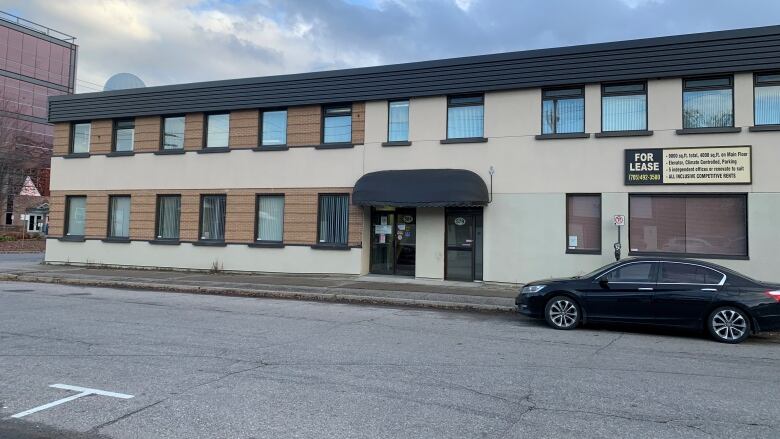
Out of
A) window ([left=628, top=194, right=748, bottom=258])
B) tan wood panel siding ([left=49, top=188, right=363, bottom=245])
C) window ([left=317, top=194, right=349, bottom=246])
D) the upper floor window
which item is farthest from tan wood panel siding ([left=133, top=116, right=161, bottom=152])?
window ([left=628, top=194, right=748, bottom=258])

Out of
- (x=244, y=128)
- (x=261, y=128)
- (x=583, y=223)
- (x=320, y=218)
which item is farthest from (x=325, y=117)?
(x=583, y=223)

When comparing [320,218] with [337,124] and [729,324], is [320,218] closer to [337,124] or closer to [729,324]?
[337,124]

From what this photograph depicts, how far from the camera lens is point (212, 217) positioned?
1909cm

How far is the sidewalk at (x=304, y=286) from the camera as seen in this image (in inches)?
512

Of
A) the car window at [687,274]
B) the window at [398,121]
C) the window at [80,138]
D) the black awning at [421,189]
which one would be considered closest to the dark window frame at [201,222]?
the black awning at [421,189]

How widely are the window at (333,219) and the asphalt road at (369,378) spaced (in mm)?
6857

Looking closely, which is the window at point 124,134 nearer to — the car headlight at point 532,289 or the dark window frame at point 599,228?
the dark window frame at point 599,228

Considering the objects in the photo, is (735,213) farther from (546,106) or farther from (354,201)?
(354,201)

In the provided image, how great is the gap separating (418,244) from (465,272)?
1625mm

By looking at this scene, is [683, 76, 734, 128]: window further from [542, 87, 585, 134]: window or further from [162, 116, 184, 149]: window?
[162, 116, 184, 149]: window

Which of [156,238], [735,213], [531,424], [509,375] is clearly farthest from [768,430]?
[156,238]

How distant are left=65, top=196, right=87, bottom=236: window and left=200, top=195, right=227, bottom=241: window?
214 inches

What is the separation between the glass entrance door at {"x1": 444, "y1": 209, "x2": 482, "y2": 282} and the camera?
1593cm

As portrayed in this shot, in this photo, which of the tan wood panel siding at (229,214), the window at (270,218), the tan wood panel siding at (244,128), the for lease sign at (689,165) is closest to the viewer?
the for lease sign at (689,165)
